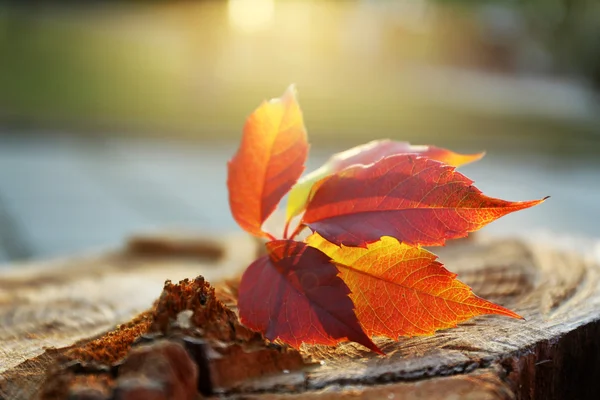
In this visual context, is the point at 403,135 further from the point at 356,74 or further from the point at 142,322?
the point at 142,322

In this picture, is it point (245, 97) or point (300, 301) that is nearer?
point (300, 301)

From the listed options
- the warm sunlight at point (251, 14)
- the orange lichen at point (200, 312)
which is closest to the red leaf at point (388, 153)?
the orange lichen at point (200, 312)

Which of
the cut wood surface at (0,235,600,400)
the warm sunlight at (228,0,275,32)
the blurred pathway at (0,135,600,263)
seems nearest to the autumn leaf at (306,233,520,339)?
the cut wood surface at (0,235,600,400)

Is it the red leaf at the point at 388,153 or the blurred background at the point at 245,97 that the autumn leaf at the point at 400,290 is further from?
the blurred background at the point at 245,97

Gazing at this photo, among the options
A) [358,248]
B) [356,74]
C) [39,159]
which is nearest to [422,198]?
[358,248]

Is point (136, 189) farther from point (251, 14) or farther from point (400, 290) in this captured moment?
point (251, 14)

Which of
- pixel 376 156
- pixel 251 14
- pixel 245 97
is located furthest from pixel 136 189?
pixel 251 14

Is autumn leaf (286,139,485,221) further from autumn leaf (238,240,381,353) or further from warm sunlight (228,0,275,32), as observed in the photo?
warm sunlight (228,0,275,32)
